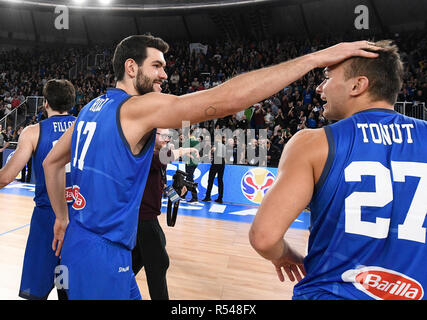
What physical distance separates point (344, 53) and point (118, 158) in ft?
3.41

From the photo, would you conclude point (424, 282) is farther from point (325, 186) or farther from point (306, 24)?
point (306, 24)

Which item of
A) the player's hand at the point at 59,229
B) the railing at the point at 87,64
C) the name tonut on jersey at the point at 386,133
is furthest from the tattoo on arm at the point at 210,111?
the railing at the point at 87,64

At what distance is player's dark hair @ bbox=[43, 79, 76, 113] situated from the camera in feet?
7.83

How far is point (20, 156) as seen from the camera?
222 centimetres

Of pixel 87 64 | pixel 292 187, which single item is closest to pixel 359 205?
pixel 292 187

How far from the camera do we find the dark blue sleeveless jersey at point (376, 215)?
3.26 feet

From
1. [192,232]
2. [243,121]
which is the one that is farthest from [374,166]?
[243,121]

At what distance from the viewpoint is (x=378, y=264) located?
3.29ft

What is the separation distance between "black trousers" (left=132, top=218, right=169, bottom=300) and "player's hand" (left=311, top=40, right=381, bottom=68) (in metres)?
1.76

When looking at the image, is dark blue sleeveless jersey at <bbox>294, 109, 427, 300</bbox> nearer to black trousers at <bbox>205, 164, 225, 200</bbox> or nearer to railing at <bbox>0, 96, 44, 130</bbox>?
black trousers at <bbox>205, 164, 225, 200</bbox>

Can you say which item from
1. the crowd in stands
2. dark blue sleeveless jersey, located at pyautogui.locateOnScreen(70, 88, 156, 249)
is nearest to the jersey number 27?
dark blue sleeveless jersey, located at pyautogui.locateOnScreen(70, 88, 156, 249)

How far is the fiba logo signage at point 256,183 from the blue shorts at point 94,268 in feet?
20.4

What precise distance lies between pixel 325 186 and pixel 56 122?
2.17 meters

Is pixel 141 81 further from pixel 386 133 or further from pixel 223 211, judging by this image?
pixel 223 211
